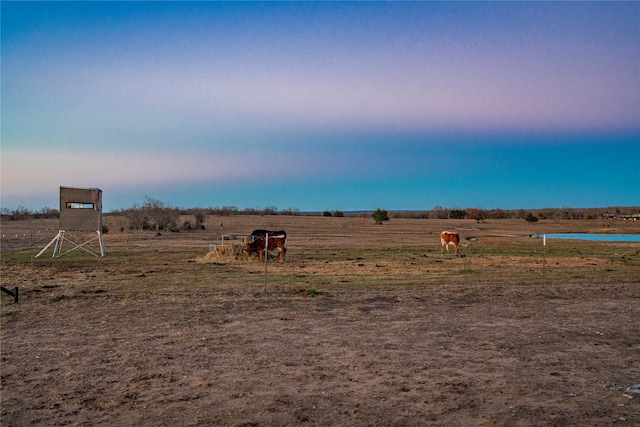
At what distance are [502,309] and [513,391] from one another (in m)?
6.08

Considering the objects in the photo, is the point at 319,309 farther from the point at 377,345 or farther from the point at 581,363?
the point at 581,363

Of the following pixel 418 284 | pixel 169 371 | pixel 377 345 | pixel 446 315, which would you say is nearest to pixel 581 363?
pixel 377 345

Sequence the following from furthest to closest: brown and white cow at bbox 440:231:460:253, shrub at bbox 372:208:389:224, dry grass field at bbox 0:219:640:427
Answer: shrub at bbox 372:208:389:224
brown and white cow at bbox 440:231:460:253
dry grass field at bbox 0:219:640:427

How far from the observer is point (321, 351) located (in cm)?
895

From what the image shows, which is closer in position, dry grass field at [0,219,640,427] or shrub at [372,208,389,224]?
dry grass field at [0,219,640,427]

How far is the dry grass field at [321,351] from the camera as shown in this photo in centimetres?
637

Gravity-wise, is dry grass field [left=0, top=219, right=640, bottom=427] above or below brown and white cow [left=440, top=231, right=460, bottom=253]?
below

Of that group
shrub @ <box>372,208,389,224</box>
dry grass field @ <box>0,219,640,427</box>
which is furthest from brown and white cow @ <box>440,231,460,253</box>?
shrub @ <box>372,208,389,224</box>

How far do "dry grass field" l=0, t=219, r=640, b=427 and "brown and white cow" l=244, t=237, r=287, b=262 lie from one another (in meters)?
6.97

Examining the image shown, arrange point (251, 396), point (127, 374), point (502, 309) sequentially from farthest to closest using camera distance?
point (502, 309) < point (127, 374) < point (251, 396)

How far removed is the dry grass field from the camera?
251 inches

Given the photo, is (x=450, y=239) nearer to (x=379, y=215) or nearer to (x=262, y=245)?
(x=262, y=245)

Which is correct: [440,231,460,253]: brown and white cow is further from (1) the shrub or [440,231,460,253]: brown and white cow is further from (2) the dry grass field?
(1) the shrub

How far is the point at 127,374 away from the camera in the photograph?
767 centimetres
